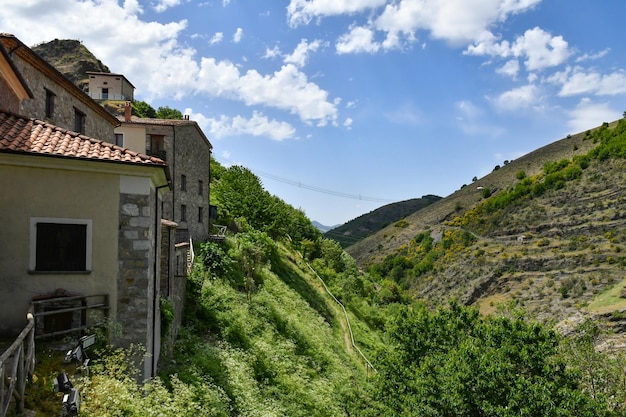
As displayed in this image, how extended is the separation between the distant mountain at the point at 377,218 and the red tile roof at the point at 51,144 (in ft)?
378

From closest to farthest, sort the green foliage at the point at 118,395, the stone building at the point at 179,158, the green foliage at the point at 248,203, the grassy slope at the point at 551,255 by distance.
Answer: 1. the green foliage at the point at 118,395
2. the stone building at the point at 179,158
3. the green foliage at the point at 248,203
4. the grassy slope at the point at 551,255

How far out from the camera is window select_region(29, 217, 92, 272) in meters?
8.91

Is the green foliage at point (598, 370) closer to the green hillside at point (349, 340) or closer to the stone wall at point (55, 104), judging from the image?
the green hillside at point (349, 340)

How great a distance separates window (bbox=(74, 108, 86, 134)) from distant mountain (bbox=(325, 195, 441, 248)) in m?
107

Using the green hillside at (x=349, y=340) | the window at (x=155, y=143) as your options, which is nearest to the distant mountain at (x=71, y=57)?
the green hillside at (x=349, y=340)

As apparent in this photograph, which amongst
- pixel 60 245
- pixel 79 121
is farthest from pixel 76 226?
pixel 79 121

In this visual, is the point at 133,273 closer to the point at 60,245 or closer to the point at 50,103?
the point at 60,245

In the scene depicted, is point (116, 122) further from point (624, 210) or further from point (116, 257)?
point (624, 210)

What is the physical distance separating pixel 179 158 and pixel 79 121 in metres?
10.6

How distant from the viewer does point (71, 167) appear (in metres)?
8.96

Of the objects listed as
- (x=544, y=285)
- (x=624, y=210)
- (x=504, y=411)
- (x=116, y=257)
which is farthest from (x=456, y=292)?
(x=116, y=257)

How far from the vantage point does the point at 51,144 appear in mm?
9227

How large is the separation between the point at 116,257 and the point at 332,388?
1219cm

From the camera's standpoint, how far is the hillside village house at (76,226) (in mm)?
8789
